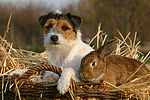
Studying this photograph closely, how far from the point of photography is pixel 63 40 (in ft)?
13.9

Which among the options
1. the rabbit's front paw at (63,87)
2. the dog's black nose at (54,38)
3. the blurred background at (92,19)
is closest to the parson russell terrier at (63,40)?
the dog's black nose at (54,38)

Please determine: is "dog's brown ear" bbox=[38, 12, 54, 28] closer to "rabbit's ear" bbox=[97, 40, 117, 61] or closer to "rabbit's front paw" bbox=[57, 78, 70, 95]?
"rabbit's ear" bbox=[97, 40, 117, 61]

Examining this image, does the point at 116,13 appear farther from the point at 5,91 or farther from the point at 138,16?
the point at 5,91

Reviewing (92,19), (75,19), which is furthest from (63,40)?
(92,19)

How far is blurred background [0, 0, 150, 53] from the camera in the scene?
17141 millimetres

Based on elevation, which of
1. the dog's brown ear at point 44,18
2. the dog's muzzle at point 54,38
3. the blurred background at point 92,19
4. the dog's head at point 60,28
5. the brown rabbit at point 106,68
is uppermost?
the blurred background at point 92,19

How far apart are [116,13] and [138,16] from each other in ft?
6.24

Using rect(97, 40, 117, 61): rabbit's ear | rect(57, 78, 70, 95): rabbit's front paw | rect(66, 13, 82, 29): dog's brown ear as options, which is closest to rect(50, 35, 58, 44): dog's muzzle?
rect(66, 13, 82, 29): dog's brown ear

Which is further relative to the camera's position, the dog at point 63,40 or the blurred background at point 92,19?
the blurred background at point 92,19

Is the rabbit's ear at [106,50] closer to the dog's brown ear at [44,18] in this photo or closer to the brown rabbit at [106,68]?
the brown rabbit at [106,68]

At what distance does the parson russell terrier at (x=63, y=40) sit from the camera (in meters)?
4.26

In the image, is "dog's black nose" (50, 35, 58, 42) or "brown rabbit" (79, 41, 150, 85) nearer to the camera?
"brown rabbit" (79, 41, 150, 85)

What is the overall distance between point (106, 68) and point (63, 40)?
1.04 m

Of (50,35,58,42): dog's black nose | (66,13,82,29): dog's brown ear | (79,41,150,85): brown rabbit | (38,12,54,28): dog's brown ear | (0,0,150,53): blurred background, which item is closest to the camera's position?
(79,41,150,85): brown rabbit
